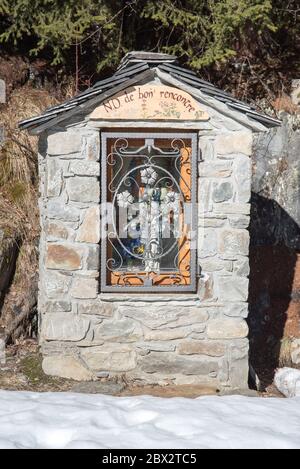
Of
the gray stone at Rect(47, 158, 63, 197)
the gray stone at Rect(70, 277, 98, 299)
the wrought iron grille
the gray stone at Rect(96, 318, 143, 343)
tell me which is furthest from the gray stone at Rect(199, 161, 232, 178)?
the gray stone at Rect(96, 318, 143, 343)

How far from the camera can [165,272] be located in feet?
22.6

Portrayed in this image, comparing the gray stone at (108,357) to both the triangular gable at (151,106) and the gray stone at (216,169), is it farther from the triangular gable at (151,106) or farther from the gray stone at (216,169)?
the triangular gable at (151,106)

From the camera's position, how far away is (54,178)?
6527 mm

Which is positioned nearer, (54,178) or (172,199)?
(54,178)

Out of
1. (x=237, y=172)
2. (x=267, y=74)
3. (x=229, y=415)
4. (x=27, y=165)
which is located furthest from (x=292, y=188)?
(x=229, y=415)

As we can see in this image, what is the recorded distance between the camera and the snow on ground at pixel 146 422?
8.90ft

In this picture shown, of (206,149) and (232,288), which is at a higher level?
(206,149)

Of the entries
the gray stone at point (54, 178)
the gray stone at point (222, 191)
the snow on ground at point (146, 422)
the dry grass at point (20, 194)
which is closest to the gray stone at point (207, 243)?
the gray stone at point (222, 191)

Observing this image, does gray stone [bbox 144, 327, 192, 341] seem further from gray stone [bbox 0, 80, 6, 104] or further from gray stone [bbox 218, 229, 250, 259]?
gray stone [bbox 0, 80, 6, 104]

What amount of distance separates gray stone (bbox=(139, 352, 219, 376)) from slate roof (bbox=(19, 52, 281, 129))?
2.52 m

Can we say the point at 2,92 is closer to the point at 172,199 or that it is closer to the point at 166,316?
the point at 172,199

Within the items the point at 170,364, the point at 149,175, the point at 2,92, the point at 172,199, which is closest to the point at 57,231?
the point at 149,175

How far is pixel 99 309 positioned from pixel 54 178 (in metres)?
1.39
